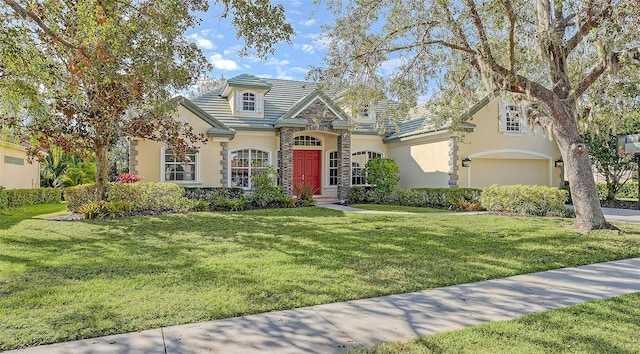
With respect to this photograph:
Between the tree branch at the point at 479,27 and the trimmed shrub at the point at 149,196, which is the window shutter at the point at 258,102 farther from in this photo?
the tree branch at the point at 479,27

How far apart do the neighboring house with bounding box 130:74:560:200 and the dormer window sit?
0.05 metres

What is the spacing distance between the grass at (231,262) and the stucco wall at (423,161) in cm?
646

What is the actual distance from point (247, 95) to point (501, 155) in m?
12.5

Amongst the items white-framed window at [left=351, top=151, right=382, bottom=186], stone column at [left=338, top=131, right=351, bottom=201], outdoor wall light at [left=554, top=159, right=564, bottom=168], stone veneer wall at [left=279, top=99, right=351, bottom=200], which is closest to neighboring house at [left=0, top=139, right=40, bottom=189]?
stone veneer wall at [left=279, top=99, right=351, bottom=200]

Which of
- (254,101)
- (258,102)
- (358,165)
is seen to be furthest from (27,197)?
(358,165)

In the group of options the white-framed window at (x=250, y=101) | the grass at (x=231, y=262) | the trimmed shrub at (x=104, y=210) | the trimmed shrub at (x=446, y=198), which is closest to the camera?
the grass at (x=231, y=262)

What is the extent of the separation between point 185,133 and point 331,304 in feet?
33.8

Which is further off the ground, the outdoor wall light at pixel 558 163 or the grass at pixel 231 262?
the outdoor wall light at pixel 558 163

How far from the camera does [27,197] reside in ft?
59.5

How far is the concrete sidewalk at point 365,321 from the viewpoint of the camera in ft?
11.6

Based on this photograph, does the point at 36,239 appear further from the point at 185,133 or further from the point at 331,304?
the point at 331,304

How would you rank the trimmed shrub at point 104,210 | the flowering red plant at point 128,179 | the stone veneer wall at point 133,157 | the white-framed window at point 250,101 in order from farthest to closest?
1. the white-framed window at point 250,101
2. the stone veneer wall at point 133,157
3. the flowering red plant at point 128,179
4. the trimmed shrub at point 104,210

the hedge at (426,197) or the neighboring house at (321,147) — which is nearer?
the hedge at (426,197)

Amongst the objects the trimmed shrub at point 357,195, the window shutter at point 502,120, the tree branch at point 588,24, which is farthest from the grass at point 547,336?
the window shutter at point 502,120
